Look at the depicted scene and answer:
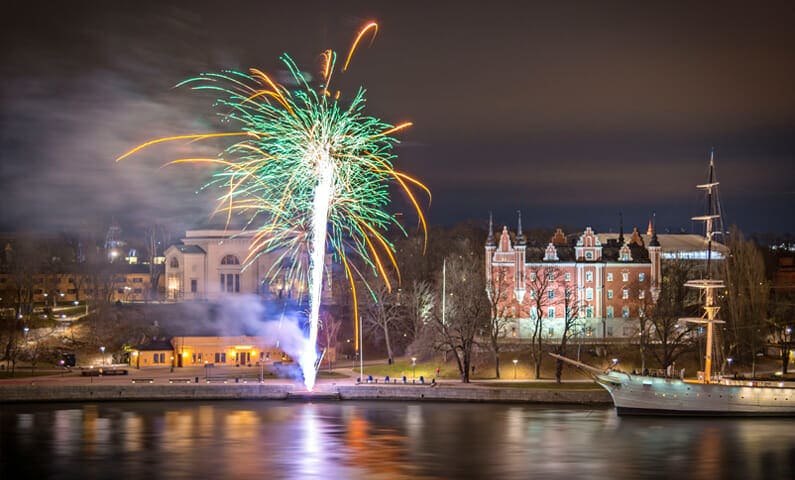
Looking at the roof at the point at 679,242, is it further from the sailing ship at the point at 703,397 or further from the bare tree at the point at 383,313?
the sailing ship at the point at 703,397

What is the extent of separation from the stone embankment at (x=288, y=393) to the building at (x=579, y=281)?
16.3 m

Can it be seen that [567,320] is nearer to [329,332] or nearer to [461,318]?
[461,318]

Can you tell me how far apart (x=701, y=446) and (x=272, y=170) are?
2300 centimetres

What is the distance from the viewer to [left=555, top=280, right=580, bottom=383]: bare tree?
59438mm

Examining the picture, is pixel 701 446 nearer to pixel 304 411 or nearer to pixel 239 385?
pixel 304 411

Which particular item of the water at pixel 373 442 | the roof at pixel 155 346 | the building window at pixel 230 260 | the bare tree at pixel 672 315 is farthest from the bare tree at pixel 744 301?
the building window at pixel 230 260

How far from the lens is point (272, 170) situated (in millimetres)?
45688

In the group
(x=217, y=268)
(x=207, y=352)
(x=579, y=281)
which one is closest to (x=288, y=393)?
(x=207, y=352)

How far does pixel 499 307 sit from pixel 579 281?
22.2 ft

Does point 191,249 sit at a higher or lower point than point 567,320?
higher

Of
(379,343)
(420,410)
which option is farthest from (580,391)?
(379,343)

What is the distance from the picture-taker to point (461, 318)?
6188cm

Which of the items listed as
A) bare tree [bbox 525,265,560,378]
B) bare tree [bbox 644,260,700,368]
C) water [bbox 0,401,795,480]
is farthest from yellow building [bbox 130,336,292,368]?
bare tree [bbox 644,260,700,368]

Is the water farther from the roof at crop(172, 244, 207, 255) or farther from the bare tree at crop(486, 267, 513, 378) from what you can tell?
the roof at crop(172, 244, 207, 255)
